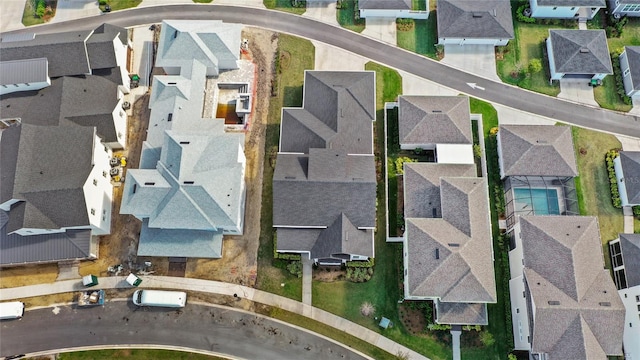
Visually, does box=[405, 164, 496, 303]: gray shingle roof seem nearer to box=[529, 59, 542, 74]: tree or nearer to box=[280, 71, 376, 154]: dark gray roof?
box=[280, 71, 376, 154]: dark gray roof

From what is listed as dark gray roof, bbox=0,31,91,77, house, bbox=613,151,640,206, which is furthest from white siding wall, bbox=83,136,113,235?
house, bbox=613,151,640,206

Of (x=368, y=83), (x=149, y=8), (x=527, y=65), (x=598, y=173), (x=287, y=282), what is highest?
(x=149, y=8)

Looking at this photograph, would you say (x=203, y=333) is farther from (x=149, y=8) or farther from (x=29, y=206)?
(x=149, y=8)

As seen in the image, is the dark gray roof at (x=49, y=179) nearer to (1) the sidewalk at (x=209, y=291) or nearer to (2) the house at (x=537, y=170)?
(1) the sidewalk at (x=209, y=291)

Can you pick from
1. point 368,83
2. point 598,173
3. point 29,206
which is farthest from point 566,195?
point 29,206

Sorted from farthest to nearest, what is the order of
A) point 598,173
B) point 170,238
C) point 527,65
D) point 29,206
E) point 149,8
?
point 149,8, point 527,65, point 598,173, point 170,238, point 29,206

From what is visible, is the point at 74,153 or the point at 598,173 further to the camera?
the point at 598,173
